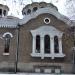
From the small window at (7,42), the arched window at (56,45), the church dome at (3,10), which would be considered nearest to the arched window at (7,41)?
the small window at (7,42)

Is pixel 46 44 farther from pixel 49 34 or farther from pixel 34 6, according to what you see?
pixel 34 6

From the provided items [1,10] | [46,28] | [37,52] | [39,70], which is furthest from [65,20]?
[1,10]

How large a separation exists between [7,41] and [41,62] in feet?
11.8

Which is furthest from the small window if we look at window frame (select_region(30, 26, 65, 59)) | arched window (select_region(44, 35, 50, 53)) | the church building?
arched window (select_region(44, 35, 50, 53))

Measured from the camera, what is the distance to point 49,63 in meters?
16.7

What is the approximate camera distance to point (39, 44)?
1730 cm

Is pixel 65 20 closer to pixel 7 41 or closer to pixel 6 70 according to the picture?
pixel 7 41

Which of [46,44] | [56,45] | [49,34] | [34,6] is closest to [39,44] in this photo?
[46,44]

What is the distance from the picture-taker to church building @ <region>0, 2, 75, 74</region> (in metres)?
16.7

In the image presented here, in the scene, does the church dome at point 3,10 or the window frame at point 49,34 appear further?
the church dome at point 3,10

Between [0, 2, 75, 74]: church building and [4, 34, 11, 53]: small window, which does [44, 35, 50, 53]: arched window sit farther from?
[4, 34, 11, 53]: small window

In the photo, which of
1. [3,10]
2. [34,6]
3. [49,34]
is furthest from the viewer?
[3,10]

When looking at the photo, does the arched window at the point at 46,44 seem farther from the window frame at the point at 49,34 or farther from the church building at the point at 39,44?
the window frame at the point at 49,34

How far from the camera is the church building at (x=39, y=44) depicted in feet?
54.7
